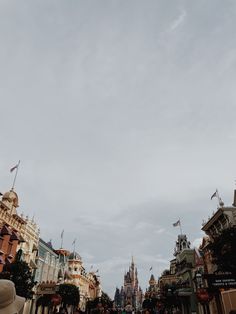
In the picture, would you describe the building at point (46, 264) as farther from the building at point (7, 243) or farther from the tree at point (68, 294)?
the building at point (7, 243)

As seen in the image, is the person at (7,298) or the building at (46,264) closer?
the person at (7,298)

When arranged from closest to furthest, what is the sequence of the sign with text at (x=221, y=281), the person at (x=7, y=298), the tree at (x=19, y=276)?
the person at (x=7, y=298) → the sign with text at (x=221, y=281) → the tree at (x=19, y=276)

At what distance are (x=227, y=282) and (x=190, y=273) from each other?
3859cm

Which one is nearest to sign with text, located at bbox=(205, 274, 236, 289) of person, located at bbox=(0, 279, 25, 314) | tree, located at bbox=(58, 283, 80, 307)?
person, located at bbox=(0, 279, 25, 314)

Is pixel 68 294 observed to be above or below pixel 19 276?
above

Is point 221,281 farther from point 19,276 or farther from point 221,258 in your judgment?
point 19,276

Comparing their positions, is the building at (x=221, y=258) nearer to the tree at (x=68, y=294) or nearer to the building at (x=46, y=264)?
the tree at (x=68, y=294)

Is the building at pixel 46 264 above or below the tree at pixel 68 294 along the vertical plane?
above

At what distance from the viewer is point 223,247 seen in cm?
2264

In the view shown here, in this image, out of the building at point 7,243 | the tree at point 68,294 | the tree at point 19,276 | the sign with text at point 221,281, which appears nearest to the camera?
the sign with text at point 221,281

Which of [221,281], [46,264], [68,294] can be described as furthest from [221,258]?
Result: [46,264]

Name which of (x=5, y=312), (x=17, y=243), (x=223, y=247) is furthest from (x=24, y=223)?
(x=5, y=312)

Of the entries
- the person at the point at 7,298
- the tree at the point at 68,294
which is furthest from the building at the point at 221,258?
the tree at the point at 68,294

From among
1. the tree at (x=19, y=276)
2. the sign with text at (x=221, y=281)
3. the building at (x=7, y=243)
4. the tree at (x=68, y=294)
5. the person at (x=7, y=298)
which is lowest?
the person at (x=7, y=298)
